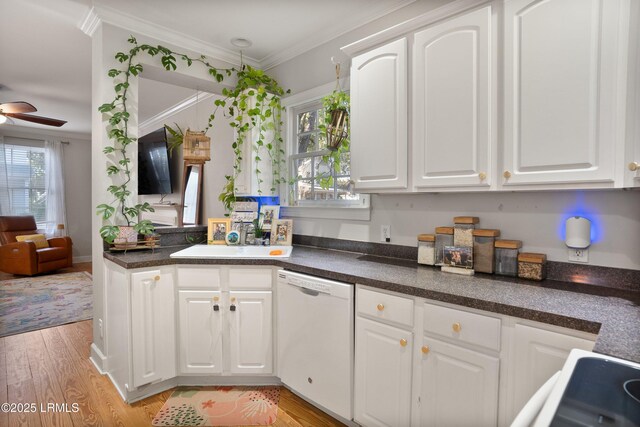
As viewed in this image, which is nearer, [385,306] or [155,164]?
[385,306]

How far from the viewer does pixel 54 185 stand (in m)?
6.52

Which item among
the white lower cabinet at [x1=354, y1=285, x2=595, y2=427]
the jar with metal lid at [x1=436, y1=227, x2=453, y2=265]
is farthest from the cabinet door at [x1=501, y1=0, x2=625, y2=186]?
the white lower cabinet at [x1=354, y1=285, x2=595, y2=427]

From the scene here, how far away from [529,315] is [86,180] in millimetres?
8188

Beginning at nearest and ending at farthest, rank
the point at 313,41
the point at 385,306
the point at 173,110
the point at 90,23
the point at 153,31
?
the point at 385,306, the point at 90,23, the point at 153,31, the point at 313,41, the point at 173,110

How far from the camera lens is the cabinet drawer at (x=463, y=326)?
1296mm

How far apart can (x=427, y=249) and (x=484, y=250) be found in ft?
1.01

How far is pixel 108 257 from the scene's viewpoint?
2270 millimetres

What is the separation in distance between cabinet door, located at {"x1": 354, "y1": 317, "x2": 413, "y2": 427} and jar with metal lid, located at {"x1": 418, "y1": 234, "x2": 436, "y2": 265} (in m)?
0.52

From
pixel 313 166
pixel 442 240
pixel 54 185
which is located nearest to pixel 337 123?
pixel 313 166

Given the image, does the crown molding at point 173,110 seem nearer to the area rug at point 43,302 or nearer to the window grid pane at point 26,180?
the window grid pane at point 26,180

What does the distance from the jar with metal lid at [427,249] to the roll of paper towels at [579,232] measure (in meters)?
0.63

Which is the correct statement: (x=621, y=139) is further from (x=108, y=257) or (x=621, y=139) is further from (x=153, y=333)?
(x=108, y=257)

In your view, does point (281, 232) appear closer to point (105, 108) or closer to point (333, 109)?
point (333, 109)

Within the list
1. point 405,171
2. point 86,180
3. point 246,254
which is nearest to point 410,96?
point 405,171
